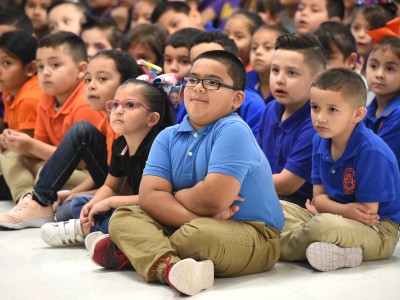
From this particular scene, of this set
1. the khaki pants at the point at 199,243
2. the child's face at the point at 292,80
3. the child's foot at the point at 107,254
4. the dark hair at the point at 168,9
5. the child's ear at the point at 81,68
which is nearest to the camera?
the khaki pants at the point at 199,243

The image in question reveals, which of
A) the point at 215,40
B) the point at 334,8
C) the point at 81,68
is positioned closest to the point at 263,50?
the point at 215,40

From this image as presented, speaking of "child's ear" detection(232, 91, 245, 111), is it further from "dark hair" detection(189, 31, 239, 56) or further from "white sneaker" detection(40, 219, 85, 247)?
"dark hair" detection(189, 31, 239, 56)

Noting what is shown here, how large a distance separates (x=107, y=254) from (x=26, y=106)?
4.71 feet

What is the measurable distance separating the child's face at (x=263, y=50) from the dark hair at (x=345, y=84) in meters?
1.27

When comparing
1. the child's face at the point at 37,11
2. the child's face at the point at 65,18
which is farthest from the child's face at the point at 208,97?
the child's face at the point at 37,11

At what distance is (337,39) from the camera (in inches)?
140

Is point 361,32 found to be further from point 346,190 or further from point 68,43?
point 346,190

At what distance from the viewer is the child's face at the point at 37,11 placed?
525cm

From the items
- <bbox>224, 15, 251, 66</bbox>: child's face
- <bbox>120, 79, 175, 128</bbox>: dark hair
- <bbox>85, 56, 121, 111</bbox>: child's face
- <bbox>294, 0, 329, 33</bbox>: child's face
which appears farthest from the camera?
<bbox>294, 0, 329, 33</bbox>: child's face

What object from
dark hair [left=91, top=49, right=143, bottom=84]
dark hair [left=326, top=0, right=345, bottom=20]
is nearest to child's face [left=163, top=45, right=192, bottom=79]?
dark hair [left=91, top=49, right=143, bottom=84]

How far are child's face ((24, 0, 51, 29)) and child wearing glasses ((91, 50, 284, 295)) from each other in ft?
10.1

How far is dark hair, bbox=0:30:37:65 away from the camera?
364cm

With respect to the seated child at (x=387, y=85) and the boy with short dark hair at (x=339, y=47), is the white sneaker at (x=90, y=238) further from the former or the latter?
the boy with short dark hair at (x=339, y=47)

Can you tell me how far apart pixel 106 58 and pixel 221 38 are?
0.55 meters
